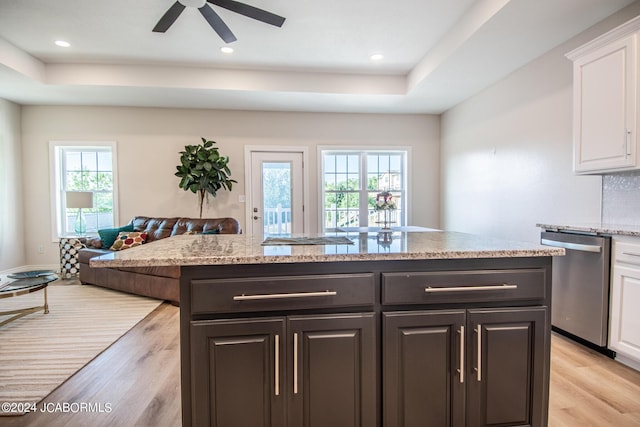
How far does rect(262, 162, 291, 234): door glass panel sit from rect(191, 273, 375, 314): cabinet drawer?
4.07 metres

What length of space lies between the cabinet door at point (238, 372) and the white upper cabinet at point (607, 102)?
8.54 feet

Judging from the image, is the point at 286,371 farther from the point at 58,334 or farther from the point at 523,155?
the point at 523,155

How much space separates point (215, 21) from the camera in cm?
257

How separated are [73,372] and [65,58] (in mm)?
3774

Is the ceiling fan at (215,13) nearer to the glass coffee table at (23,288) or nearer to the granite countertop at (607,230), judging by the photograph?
the glass coffee table at (23,288)

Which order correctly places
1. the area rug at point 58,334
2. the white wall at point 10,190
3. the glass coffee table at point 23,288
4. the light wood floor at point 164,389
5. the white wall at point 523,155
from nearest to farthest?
the light wood floor at point 164,389 < the area rug at point 58,334 < the glass coffee table at point 23,288 < the white wall at point 523,155 < the white wall at point 10,190

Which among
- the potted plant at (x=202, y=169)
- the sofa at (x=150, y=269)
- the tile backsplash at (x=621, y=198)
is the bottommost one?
the sofa at (x=150, y=269)

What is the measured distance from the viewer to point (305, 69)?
4.12 meters

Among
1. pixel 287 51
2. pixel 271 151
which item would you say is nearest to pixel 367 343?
pixel 287 51

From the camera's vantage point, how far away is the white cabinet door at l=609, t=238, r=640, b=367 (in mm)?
1955

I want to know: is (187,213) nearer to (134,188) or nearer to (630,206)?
(134,188)

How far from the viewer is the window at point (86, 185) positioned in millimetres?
4969

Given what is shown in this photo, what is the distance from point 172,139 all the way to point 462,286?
16.5 ft

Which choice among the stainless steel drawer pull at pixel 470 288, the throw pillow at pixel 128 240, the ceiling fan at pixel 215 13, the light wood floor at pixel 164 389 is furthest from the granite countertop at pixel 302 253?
the throw pillow at pixel 128 240
